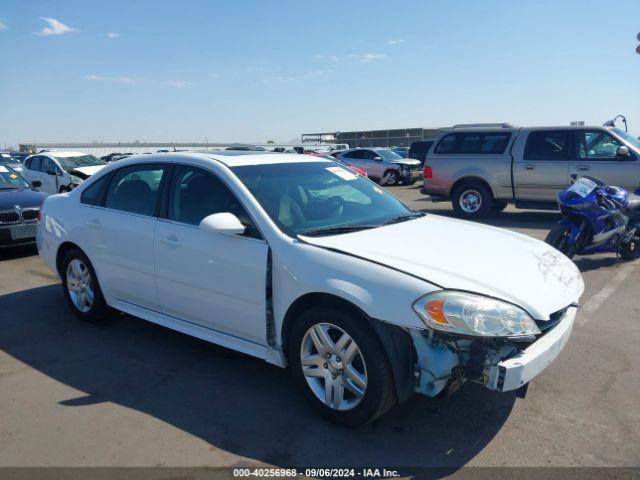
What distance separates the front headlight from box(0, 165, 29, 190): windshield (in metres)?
8.80

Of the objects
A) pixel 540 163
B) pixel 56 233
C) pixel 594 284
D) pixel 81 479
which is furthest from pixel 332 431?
pixel 540 163

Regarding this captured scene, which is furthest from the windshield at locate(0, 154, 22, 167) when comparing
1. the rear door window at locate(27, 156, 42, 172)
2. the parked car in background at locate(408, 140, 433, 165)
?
the parked car in background at locate(408, 140, 433, 165)

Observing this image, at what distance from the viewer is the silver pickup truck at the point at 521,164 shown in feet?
33.6

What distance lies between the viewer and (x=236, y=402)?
3.55 meters

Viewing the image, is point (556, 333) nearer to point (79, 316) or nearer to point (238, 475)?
point (238, 475)

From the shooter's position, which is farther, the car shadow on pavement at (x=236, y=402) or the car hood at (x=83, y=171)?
the car hood at (x=83, y=171)

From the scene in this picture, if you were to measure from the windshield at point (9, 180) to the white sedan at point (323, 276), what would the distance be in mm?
5289

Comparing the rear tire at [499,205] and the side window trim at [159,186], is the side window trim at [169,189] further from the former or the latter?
the rear tire at [499,205]

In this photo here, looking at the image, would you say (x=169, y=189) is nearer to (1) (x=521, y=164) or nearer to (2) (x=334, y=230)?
(2) (x=334, y=230)

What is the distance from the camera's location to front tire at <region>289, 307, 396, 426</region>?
116 inches

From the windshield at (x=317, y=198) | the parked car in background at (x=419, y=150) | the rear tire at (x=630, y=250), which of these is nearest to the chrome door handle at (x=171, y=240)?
the windshield at (x=317, y=198)

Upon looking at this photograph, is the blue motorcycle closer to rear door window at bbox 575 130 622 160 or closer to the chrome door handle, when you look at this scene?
rear door window at bbox 575 130 622 160

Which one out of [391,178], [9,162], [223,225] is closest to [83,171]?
[223,225]

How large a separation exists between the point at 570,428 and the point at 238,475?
1.94 m
